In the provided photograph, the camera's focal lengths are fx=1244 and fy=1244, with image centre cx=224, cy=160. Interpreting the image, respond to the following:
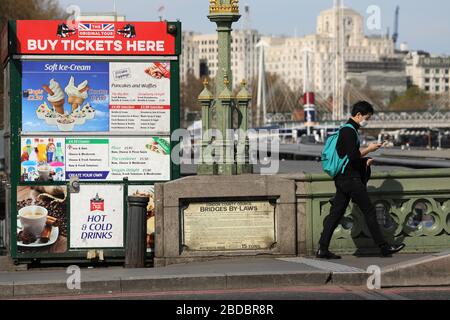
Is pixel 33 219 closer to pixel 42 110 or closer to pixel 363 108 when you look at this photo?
pixel 42 110

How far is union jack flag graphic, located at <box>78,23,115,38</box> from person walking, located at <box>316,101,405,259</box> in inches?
138

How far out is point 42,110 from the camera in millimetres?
15703

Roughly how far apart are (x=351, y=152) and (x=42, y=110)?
418 centimetres

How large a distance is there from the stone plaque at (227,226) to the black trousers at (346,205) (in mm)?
967

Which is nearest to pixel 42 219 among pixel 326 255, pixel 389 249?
pixel 326 255

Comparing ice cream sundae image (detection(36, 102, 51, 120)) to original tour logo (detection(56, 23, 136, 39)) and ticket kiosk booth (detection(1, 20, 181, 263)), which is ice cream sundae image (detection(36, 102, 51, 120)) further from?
original tour logo (detection(56, 23, 136, 39))

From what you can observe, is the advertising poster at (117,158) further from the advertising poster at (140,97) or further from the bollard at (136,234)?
the bollard at (136,234)

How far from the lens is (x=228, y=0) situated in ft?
61.7

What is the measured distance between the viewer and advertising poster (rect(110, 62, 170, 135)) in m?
15.8

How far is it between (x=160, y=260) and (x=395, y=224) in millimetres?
2846

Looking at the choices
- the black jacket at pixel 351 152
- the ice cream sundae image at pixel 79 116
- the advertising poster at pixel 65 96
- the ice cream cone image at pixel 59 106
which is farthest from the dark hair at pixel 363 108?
the ice cream cone image at pixel 59 106

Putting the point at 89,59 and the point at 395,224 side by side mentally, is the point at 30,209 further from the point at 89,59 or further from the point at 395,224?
the point at 395,224

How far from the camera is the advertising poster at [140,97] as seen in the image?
1580cm
